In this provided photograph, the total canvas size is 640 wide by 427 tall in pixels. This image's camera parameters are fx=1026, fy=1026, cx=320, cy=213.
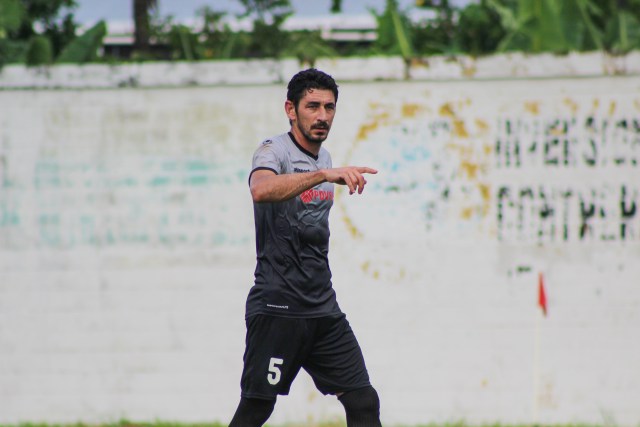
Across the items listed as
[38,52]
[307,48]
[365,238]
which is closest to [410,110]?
[365,238]

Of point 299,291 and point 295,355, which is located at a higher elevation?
point 299,291

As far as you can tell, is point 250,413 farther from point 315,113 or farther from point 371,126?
point 371,126

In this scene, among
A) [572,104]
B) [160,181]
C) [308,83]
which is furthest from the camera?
[160,181]

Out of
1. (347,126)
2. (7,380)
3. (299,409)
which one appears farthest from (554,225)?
(7,380)

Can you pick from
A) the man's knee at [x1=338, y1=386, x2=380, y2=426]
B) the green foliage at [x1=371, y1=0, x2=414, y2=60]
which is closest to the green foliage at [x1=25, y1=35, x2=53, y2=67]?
the green foliage at [x1=371, y1=0, x2=414, y2=60]

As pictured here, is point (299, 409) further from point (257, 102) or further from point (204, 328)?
point (257, 102)

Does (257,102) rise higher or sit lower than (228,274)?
higher

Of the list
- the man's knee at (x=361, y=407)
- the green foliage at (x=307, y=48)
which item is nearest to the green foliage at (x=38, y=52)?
the green foliage at (x=307, y=48)

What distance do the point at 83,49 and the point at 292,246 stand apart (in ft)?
14.2

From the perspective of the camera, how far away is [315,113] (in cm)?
466

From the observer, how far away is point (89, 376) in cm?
793

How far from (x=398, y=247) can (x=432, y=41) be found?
520 cm

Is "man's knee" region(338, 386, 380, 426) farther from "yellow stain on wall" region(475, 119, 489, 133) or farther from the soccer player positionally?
"yellow stain on wall" region(475, 119, 489, 133)

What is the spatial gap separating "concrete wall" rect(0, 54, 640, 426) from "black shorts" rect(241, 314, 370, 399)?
2858 mm
